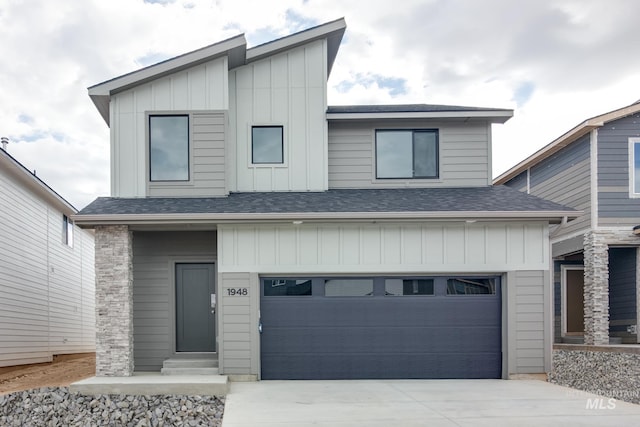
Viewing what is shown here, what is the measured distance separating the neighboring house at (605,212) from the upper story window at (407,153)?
5.24 metres

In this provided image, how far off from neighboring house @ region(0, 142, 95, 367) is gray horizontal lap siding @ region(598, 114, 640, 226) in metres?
14.9

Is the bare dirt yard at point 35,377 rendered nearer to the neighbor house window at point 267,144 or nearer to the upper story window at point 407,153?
the neighbor house window at point 267,144

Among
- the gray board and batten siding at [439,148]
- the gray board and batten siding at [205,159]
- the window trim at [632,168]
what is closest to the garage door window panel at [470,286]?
the gray board and batten siding at [439,148]

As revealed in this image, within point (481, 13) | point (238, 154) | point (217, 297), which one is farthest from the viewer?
point (481, 13)

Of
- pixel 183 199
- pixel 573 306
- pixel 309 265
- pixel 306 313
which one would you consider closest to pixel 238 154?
pixel 183 199

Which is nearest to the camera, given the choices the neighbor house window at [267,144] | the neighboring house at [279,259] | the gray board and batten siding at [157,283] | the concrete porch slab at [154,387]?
the concrete porch slab at [154,387]

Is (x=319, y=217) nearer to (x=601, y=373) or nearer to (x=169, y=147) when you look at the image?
(x=169, y=147)

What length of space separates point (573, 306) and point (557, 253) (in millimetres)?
2088

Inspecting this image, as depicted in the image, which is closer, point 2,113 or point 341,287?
point 341,287

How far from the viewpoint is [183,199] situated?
10.2 meters

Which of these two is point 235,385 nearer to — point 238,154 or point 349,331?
point 349,331

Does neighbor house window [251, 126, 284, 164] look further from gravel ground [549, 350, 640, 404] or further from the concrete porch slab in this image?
gravel ground [549, 350, 640, 404]

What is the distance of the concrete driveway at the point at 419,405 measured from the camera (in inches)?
Answer: 258

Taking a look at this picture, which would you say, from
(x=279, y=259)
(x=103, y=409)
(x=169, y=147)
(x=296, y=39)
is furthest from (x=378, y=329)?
(x=296, y=39)
